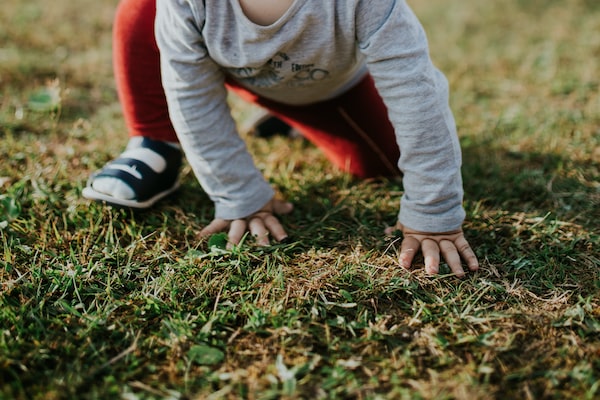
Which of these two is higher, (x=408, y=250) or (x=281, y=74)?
(x=281, y=74)

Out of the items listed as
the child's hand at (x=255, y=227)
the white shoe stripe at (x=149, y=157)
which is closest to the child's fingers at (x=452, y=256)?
the child's hand at (x=255, y=227)

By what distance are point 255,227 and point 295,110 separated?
0.54 metres

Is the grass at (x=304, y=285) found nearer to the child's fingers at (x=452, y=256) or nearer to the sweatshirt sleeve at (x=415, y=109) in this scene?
the child's fingers at (x=452, y=256)

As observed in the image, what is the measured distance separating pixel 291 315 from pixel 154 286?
1.24 feet

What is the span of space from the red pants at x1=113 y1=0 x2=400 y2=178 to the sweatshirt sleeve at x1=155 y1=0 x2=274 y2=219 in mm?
255

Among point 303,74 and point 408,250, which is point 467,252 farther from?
point 303,74

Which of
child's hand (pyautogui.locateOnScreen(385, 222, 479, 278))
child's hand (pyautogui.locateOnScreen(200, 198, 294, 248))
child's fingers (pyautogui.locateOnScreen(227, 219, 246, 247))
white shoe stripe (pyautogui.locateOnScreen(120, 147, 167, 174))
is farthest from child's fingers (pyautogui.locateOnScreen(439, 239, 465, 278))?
white shoe stripe (pyautogui.locateOnScreen(120, 147, 167, 174))

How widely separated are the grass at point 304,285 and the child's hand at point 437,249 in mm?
30

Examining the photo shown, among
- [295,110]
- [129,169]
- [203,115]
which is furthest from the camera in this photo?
[295,110]

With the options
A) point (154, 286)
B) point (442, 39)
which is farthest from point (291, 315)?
point (442, 39)

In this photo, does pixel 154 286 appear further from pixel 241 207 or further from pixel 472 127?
pixel 472 127

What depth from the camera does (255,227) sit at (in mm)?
1695

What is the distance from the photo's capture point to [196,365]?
1.28 m

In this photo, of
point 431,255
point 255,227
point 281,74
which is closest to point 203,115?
point 281,74
